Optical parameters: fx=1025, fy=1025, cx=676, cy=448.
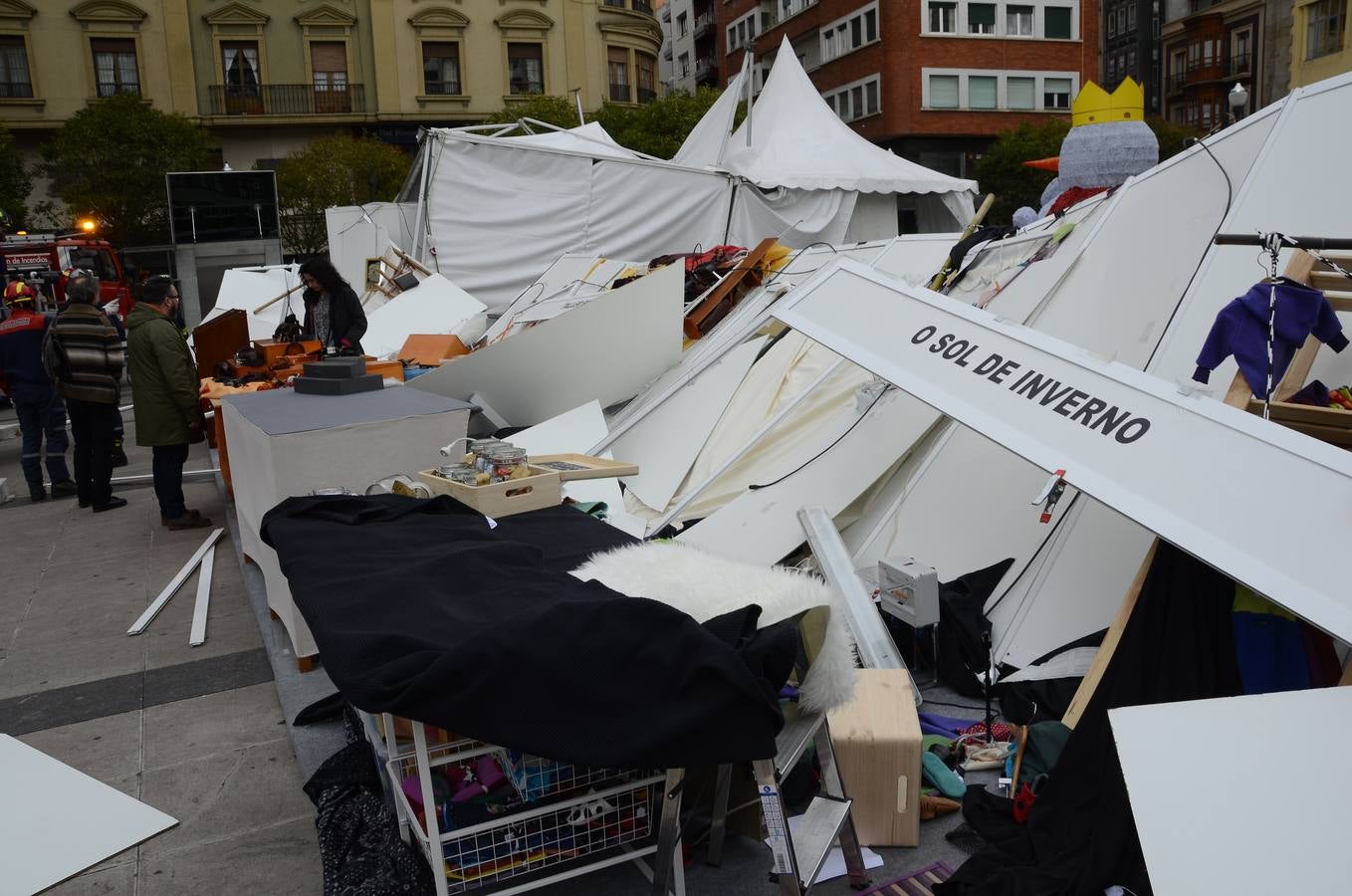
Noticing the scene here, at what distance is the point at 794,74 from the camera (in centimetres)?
1538

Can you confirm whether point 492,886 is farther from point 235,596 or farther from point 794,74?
point 794,74

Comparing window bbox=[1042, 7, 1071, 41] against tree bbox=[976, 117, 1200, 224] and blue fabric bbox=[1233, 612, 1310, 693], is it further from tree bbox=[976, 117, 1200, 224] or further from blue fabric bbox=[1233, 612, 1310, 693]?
blue fabric bbox=[1233, 612, 1310, 693]

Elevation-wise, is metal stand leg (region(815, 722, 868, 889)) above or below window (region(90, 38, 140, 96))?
below

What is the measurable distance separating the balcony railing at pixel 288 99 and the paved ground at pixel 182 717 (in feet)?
111

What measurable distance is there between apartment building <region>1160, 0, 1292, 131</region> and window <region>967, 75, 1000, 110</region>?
9.57 metres

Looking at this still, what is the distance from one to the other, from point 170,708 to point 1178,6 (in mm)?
54094

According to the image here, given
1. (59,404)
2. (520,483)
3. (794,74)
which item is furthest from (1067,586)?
(794,74)

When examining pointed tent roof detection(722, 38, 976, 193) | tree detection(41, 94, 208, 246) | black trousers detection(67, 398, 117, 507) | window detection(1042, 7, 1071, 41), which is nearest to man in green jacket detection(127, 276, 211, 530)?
black trousers detection(67, 398, 117, 507)

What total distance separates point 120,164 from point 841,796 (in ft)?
109

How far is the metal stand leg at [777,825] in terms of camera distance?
1989mm

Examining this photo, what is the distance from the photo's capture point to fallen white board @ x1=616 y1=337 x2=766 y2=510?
18.3ft

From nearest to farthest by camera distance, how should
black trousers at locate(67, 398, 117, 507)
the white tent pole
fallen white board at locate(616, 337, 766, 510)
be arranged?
the white tent pole < fallen white board at locate(616, 337, 766, 510) < black trousers at locate(67, 398, 117, 507)

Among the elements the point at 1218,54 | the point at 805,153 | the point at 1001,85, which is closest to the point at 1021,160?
the point at 1001,85

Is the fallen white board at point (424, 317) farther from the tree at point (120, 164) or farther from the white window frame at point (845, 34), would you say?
the white window frame at point (845, 34)
